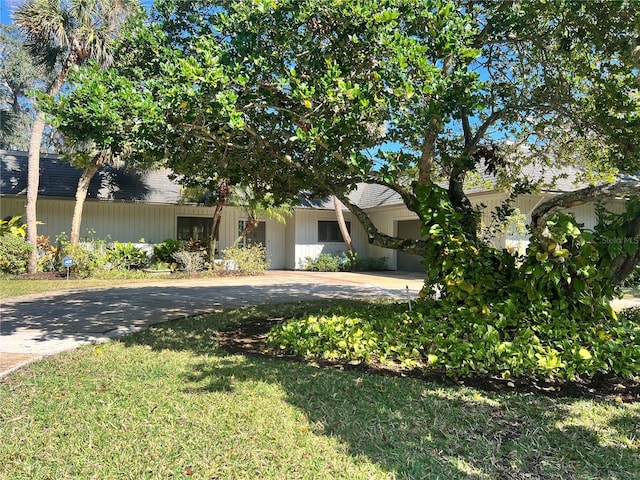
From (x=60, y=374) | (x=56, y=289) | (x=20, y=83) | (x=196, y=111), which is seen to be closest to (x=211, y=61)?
(x=196, y=111)

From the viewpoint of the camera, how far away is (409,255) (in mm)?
21719

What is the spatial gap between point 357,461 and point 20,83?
36.3 meters

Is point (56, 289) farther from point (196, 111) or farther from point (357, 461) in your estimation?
point (357, 461)

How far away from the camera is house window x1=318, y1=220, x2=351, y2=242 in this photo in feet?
71.0

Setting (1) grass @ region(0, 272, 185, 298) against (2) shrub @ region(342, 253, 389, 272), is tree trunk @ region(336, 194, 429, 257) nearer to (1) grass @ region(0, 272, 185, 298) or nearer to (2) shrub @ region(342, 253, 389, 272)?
(1) grass @ region(0, 272, 185, 298)

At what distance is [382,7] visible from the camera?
15.3 feet

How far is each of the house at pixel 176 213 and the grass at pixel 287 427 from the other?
1114cm

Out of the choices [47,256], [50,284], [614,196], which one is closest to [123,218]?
[47,256]

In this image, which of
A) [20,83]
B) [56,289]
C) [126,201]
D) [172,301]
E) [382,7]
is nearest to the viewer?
[382,7]

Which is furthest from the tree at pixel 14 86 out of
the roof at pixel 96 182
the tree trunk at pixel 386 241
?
the tree trunk at pixel 386 241

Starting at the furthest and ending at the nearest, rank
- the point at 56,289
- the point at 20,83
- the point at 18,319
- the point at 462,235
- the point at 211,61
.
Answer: the point at 20,83 < the point at 56,289 < the point at 18,319 < the point at 462,235 < the point at 211,61

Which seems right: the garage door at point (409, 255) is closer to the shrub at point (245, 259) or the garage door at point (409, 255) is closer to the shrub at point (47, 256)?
the shrub at point (245, 259)

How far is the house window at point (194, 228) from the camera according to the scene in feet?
63.5

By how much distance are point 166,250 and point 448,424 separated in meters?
15.6
